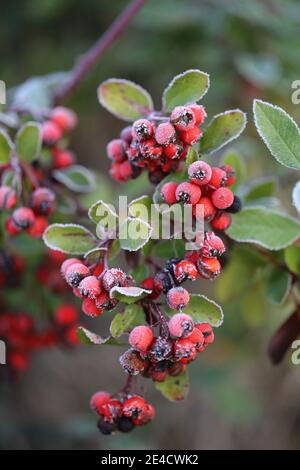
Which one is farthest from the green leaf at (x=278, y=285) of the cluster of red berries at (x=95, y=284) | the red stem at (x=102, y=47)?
the red stem at (x=102, y=47)

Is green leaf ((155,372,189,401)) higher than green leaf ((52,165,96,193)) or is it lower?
lower

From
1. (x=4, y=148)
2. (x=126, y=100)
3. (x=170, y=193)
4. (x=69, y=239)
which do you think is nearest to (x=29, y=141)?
(x=4, y=148)

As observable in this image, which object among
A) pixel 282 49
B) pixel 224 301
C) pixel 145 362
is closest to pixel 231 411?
pixel 224 301

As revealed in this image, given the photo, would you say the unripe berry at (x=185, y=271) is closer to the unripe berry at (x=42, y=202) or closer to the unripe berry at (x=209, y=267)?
the unripe berry at (x=209, y=267)

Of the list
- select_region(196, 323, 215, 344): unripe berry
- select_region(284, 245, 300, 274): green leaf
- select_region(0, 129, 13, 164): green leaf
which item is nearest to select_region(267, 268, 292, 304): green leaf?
select_region(284, 245, 300, 274): green leaf

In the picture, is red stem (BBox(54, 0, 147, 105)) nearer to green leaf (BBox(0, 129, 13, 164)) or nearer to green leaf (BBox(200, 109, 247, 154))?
green leaf (BBox(0, 129, 13, 164))
